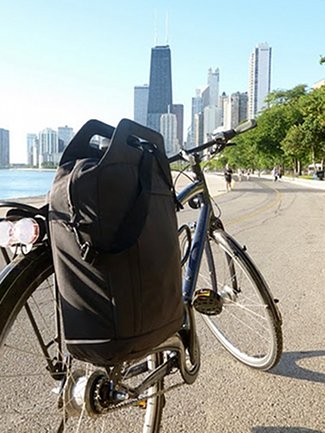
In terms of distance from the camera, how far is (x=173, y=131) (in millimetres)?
4145

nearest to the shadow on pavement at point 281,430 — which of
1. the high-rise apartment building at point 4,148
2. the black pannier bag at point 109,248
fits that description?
the black pannier bag at point 109,248

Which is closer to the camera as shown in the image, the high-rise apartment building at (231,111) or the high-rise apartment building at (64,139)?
the high-rise apartment building at (64,139)

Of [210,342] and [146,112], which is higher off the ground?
[146,112]

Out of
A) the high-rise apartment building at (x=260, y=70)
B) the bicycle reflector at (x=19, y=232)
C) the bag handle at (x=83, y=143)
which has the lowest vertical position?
the bicycle reflector at (x=19, y=232)

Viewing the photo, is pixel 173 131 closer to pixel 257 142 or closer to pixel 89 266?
pixel 89 266

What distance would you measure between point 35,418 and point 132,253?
1.37 meters

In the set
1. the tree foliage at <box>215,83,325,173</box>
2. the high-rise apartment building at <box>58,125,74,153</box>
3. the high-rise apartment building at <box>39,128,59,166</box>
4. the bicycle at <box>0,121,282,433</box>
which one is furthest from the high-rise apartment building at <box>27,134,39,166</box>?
the tree foliage at <box>215,83,325,173</box>

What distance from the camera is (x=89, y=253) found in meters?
1.36

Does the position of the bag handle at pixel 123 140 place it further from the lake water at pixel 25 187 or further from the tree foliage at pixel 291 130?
the tree foliage at pixel 291 130

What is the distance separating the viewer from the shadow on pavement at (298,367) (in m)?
2.91

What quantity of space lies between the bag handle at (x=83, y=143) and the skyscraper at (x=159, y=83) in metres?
3.47

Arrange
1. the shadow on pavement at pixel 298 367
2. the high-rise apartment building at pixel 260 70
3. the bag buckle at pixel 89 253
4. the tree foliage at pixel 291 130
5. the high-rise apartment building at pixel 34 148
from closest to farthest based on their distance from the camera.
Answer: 1. the bag buckle at pixel 89 253
2. the shadow on pavement at pixel 298 367
3. the high-rise apartment building at pixel 34 148
4. the tree foliage at pixel 291 130
5. the high-rise apartment building at pixel 260 70

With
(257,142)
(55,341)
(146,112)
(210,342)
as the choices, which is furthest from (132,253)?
(257,142)

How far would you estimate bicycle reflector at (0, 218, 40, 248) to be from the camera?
4.75 feet
